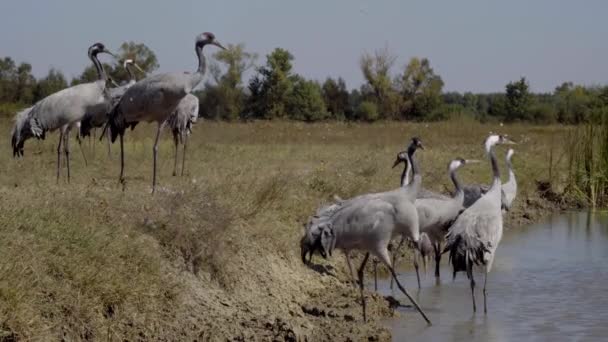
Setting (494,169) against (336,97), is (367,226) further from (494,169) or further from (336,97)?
(336,97)

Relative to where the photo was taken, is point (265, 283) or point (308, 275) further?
point (308, 275)

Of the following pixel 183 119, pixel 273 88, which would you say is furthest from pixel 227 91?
pixel 183 119

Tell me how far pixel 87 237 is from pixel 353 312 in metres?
2.46

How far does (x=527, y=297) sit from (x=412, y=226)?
2.02 m

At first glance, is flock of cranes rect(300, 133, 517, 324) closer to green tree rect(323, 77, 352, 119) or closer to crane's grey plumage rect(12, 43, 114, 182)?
crane's grey plumage rect(12, 43, 114, 182)

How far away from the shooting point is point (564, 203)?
58.3 feet

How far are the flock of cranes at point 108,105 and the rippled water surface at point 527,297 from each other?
3.22 metres

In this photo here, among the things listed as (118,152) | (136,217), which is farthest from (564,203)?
(136,217)

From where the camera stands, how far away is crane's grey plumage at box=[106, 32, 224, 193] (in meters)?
11.5

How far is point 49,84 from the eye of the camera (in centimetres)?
4022

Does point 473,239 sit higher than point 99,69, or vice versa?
point 99,69

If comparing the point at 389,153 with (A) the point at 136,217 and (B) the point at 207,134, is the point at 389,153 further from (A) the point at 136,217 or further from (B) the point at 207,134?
(A) the point at 136,217

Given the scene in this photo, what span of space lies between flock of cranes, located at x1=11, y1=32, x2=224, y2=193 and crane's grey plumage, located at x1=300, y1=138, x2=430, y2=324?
2.48 m

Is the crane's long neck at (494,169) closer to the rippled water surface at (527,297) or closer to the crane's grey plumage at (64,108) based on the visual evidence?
the rippled water surface at (527,297)
